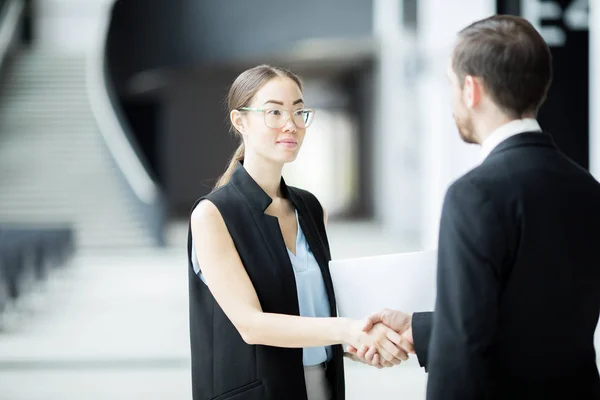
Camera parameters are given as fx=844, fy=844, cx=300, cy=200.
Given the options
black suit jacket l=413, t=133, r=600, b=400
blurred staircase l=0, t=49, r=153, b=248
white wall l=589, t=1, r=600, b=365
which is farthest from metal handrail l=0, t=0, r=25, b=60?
black suit jacket l=413, t=133, r=600, b=400

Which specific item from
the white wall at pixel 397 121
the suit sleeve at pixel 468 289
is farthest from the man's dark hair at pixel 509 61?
the white wall at pixel 397 121

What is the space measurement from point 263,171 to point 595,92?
4205mm

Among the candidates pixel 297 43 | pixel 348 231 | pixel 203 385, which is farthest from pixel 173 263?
pixel 203 385

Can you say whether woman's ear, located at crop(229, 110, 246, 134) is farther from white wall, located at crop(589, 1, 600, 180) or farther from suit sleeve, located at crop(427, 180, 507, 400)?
white wall, located at crop(589, 1, 600, 180)

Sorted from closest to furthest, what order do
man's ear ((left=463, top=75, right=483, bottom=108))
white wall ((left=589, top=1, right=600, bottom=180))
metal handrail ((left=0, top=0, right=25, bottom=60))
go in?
man's ear ((left=463, top=75, right=483, bottom=108))
white wall ((left=589, top=1, right=600, bottom=180))
metal handrail ((left=0, top=0, right=25, bottom=60))

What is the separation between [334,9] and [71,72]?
245 inches

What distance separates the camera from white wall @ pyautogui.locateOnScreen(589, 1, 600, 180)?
564 cm

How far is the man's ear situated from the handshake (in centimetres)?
60

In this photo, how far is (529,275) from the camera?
1.56 m

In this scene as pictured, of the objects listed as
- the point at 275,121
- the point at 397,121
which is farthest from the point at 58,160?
the point at 275,121

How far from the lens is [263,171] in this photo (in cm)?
217

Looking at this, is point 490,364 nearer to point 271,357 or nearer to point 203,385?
point 271,357

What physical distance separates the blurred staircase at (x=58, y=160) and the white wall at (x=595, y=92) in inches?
406

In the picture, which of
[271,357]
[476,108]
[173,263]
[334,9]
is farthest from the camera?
[334,9]
